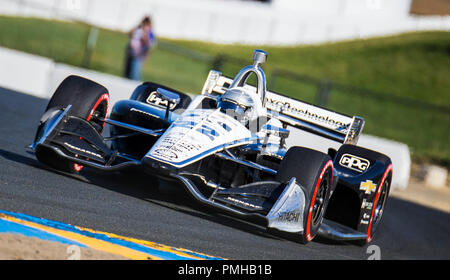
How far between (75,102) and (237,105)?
1.45 meters

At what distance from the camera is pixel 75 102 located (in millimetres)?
6754

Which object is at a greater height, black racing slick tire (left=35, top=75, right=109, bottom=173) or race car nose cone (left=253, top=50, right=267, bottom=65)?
race car nose cone (left=253, top=50, right=267, bottom=65)

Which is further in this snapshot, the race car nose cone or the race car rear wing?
the race car rear wing

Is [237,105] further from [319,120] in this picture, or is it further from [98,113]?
[319,120]

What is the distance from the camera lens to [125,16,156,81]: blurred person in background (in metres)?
16.8

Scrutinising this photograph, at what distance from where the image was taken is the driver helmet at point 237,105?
22.7 ft

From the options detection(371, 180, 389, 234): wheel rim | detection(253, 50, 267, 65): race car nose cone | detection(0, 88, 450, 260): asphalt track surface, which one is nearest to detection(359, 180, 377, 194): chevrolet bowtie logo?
detection(371, 180, 389, 234): wheel rim

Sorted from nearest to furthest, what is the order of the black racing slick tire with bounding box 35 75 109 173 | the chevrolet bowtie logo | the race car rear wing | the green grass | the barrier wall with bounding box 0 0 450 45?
the black racing slick tire with bounding box 35 75 109 173 < the chevrolet bowtie logo < the race car rear wing < the green grass < the barrier wall with bounding box 0 0 450 45

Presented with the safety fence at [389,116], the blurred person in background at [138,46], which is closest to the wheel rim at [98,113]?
the blurred person in background at [138,46]

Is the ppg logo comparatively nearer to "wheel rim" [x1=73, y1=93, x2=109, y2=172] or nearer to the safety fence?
"wheel rim" [x1=73, y1=93, x2=109, y2=172]

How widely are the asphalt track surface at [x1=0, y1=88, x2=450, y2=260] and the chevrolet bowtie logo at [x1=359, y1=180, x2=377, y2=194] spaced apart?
0.55m

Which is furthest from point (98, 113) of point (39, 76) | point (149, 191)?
point (39, 76)

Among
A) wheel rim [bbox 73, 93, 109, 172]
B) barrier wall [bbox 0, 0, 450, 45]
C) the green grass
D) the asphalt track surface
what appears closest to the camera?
the asphalt track surface

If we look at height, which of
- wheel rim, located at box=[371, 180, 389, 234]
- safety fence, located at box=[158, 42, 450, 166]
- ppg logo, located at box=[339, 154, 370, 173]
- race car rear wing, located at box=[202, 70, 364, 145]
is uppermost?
race car rear wing, located at box=[202, 70, 364, 145]
